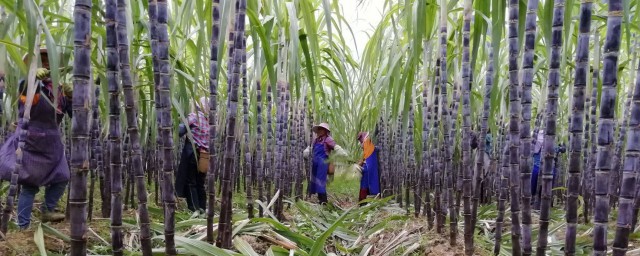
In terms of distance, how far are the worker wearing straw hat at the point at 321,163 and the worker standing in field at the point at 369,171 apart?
49cm

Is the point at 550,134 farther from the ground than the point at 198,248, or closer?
farther from the ground

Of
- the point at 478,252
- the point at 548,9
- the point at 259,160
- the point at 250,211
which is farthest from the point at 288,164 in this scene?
the point at 548,9

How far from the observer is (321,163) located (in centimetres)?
572

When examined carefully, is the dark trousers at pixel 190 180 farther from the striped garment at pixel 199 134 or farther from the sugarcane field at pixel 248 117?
the striped garment at pixel 199 134

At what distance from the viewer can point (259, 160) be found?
3.33m

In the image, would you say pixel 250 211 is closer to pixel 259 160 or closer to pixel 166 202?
pixel 259 160

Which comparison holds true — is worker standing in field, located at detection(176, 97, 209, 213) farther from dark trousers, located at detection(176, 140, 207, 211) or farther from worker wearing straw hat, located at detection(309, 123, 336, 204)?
worker wearing straw hat, located at detection(309, 123, 336, 204)

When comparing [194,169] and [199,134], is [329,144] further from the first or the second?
[199,134]

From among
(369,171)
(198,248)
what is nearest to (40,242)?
(198,248)

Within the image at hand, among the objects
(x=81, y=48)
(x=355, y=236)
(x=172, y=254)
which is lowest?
(x=355, y=236)

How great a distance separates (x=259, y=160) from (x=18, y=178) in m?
1.34

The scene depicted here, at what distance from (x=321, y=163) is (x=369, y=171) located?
605mm

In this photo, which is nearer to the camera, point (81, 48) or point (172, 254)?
point (81, 48)

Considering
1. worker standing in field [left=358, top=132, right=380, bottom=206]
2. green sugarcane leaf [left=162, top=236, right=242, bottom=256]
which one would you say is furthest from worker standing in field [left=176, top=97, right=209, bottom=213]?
worker standing in field [left=358, top=132, right=380, bottom=206]
